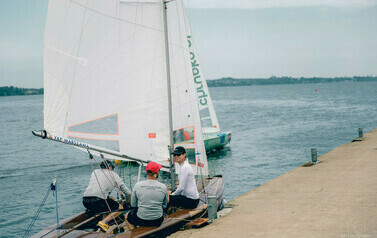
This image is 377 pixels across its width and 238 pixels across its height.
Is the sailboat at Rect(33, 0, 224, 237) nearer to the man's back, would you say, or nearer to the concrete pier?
the concrete pier

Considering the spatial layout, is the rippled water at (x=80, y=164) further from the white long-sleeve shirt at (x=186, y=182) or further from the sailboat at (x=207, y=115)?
the white long-sleeve shirt at (x=186, y=182)

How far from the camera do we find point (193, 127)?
446 inches

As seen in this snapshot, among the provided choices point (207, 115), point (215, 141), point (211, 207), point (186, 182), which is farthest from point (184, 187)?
point (215, 141)

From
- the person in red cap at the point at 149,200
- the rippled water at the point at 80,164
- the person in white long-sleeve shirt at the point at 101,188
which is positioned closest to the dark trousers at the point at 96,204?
the person in white long-sleeve shirt at the point at 101,188

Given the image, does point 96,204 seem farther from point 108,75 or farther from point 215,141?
point 215,141

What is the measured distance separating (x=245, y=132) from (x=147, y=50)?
34428mm

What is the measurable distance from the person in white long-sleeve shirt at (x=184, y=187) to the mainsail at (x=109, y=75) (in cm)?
142

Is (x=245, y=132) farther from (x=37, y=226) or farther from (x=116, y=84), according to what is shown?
(x=116, y=84)

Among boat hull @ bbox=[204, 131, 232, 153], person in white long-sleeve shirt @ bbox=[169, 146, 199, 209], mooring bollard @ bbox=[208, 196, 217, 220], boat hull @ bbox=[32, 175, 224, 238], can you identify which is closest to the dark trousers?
boat hull @ bbox=[32, 175, 224, 238]

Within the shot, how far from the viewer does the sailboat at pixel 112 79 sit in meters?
9.57

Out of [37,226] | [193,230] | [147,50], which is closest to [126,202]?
[193,230]

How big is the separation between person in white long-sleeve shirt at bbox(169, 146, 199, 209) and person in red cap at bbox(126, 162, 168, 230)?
1.14m

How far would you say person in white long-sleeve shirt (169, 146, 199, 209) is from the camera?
8727 mm

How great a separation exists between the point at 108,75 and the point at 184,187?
10.8ft
